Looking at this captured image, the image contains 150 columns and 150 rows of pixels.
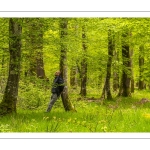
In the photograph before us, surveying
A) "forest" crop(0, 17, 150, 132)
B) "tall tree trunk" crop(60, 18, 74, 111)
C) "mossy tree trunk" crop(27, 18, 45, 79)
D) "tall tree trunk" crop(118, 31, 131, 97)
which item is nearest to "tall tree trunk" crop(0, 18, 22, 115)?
"forest" crop(0, 17, 150, 132)

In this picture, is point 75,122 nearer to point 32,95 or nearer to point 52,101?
point 52,101

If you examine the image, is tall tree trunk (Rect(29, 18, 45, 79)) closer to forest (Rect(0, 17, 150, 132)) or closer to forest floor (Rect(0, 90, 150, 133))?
forest (Rect(0, 17, 150, 132))

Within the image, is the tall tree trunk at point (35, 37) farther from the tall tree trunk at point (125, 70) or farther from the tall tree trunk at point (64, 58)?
the tall tree trunk at point (125, 70)

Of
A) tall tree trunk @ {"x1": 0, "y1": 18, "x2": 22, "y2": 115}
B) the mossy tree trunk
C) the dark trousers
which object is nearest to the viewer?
the mossy tree trunk

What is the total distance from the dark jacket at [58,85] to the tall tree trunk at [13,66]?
1.36 metres

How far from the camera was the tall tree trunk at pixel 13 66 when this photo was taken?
38.8 feet

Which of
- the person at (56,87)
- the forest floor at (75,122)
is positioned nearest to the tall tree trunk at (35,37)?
the person at (56,87)

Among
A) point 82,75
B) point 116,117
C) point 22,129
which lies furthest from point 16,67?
point 82,75

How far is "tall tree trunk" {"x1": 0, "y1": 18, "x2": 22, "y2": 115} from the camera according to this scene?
11.8 m

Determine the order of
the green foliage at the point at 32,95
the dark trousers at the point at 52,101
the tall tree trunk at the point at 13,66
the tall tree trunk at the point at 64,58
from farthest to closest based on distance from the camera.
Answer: the green foliage at the point at 32,95
the dark trousers at the point at 52,101
the tall tree trunk at the point at 64,58
the tall tree trunk at the point at 13,66

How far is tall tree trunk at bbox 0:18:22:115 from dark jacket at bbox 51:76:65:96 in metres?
1.36

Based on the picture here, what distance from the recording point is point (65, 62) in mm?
13062

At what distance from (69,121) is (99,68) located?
368 inches
